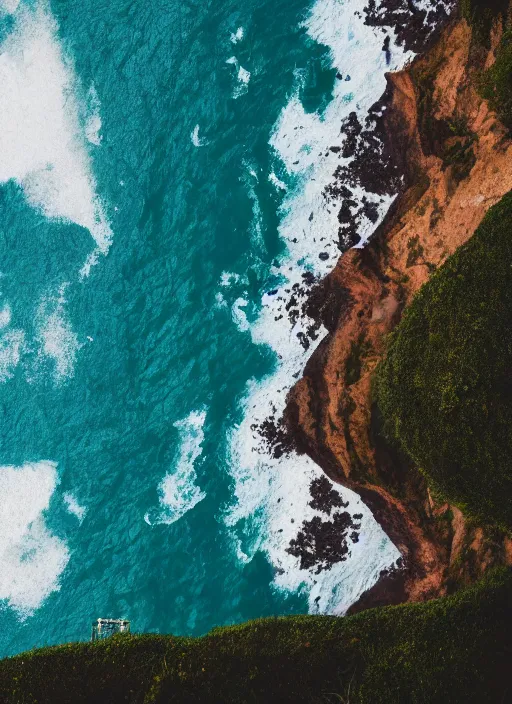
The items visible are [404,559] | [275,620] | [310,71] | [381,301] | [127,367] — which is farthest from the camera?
[127,367]

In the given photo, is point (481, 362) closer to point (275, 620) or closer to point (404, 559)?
point (275, 620)

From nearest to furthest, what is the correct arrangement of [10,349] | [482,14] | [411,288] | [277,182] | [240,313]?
[482,14] → [411,288] → [277,182] → [240,313] → [10,349]

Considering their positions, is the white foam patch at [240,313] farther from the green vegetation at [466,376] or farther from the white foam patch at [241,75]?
the green vegetation at [466,376]

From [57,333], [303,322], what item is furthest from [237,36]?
[57,333]

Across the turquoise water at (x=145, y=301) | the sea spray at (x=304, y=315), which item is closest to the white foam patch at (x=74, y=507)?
the turquoise water at (x=145, y=301)

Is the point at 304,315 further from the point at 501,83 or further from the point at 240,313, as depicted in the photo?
the point at 501,83

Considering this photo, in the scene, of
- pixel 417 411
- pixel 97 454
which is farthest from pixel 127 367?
pixel 417 411
